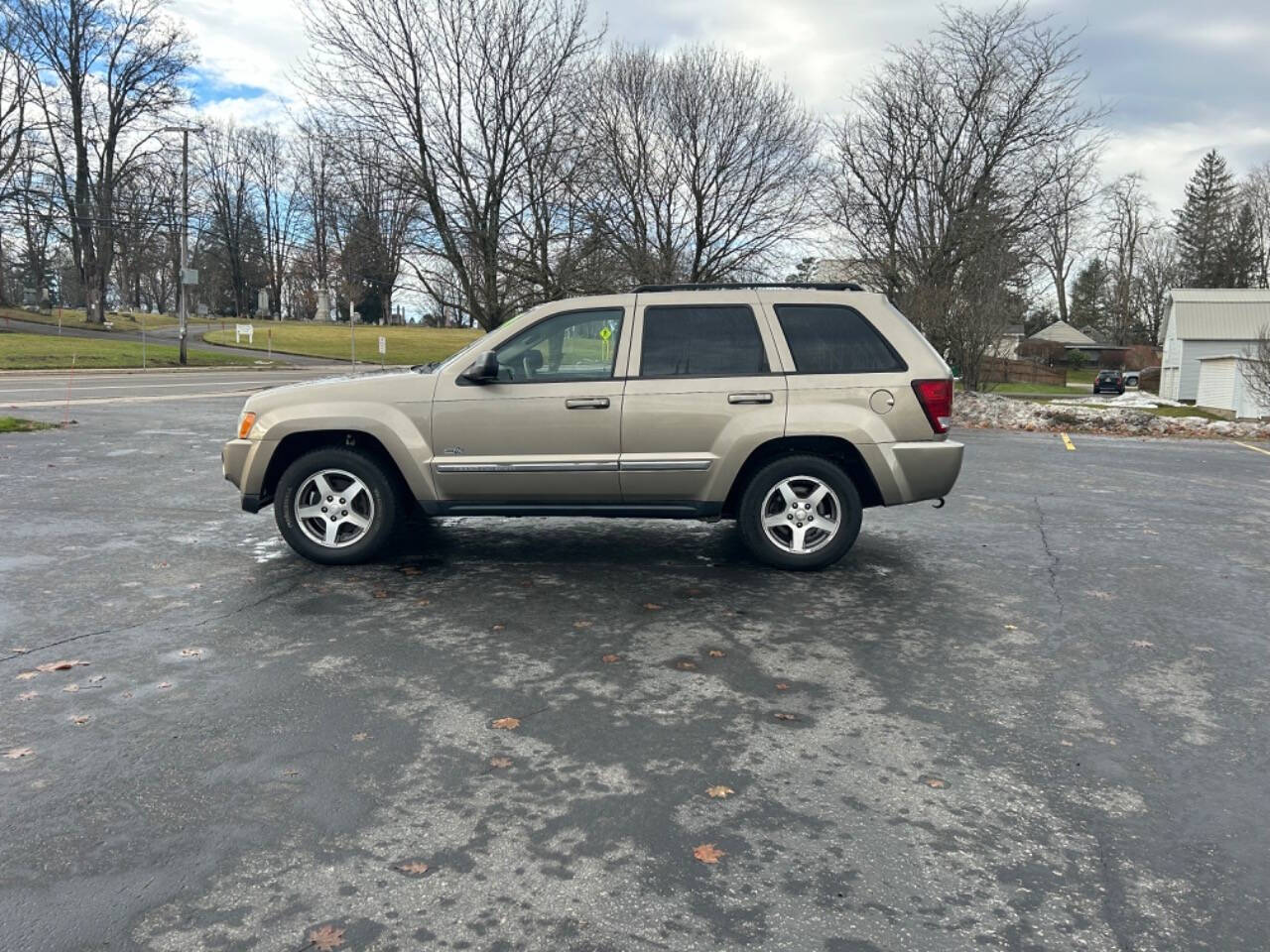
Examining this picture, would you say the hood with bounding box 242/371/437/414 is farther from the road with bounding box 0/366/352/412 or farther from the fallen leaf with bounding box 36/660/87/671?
the road with bounding box 0/366/352/412

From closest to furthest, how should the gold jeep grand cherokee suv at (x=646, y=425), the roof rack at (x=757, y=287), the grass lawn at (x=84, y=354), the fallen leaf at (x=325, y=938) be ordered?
the fallen leaf at (x=325, y=938) → the gold jeep grand cherokee suv at (x=646, y=425) → the roof rack at (x=757, y=287) → the grass lawn at (x=84, y=354)

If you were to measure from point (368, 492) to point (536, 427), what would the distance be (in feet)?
4.21

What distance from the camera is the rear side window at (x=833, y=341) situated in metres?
6.39

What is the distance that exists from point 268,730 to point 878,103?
35.7 metres

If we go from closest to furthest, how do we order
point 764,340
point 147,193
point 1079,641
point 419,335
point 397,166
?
point 1079,641 → point 764,340 → point 397,166 → point 147,193 → point 419,335

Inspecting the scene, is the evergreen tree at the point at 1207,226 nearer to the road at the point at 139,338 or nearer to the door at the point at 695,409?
the road at the point at 139,338

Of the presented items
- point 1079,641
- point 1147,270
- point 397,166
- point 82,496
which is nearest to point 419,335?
point 397,166

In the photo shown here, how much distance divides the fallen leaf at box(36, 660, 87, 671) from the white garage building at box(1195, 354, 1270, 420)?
2924 cm

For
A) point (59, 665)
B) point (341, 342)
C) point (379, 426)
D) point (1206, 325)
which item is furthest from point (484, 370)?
point (341, 342)

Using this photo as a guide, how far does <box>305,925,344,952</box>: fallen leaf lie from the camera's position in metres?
2.48

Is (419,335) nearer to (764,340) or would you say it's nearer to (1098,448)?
(1098,448)

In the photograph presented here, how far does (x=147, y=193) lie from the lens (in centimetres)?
6044

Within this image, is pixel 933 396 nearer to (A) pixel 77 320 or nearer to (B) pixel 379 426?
(B) pixel 379 426

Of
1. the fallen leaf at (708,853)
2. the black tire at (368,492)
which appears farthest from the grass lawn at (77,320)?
the fallen leaf at (708,853)
